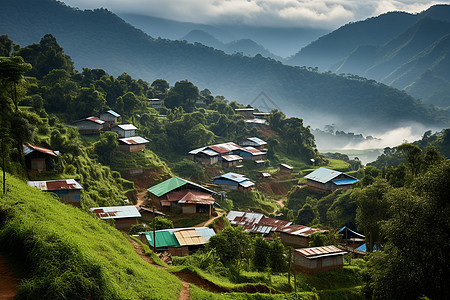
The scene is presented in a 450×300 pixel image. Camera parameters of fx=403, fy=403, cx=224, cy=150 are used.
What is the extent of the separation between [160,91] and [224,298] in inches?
3598

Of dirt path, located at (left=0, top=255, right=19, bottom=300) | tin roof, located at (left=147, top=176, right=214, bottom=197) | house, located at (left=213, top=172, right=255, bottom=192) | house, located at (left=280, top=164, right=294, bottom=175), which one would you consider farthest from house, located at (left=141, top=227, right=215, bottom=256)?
house, located at (left=280, top=164, right=294, bottom=175)

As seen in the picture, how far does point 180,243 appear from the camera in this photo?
99.0 feet

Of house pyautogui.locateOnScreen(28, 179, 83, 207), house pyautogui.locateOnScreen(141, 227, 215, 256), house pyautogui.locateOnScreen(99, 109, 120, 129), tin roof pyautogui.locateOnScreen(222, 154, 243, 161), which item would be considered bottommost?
house pyautogui.locateOnScreen(141, 227, 215, 256)

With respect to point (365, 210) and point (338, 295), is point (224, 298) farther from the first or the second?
point (365, 210)

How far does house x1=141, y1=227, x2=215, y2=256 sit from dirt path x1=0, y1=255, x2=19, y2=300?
17.6 m

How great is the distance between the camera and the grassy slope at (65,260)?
34.7ft

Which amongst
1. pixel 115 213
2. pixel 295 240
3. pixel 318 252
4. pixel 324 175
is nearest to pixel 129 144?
pixel 115 213

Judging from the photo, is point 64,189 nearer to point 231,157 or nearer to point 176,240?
point 176,240

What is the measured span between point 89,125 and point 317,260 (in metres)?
41.8

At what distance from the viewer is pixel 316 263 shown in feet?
94.2

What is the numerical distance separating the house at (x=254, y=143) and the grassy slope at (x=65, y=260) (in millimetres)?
67592

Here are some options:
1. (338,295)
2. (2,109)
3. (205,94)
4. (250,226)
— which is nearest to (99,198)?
(2,109)

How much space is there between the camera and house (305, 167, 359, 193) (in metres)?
61.8

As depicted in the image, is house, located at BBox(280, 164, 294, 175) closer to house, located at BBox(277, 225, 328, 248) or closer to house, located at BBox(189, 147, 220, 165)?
house, located at BBox(189, 147, 220, 165)
